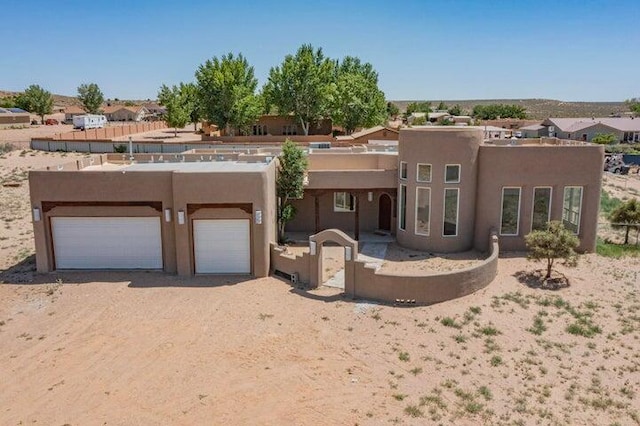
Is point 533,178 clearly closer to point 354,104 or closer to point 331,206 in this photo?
point 331,206

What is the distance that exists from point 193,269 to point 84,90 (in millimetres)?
92704

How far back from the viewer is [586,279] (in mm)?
18391

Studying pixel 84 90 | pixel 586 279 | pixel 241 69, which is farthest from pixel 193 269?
pixel 84 90

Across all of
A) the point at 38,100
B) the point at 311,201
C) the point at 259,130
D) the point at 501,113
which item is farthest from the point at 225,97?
the point at 501,113

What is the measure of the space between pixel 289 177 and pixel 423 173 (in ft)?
18.7

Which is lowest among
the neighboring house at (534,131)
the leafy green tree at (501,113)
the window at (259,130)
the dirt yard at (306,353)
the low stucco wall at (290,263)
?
the dirt yard at (306,353)

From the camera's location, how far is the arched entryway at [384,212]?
81.0 feet

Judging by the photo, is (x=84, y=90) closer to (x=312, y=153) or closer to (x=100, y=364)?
(x=312, y=153)

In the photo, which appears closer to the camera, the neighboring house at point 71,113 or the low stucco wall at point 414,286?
the low stucco wall at point 414,286

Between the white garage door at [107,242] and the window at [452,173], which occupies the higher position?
the window at [452,173]

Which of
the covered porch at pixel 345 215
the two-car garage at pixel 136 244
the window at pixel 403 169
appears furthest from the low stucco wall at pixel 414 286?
the covered porch at pixel 345 215

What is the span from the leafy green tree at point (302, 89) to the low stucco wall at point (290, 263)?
34.1m

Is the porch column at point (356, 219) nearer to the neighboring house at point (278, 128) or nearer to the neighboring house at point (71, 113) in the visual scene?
the neighboring house at point (278, 128)

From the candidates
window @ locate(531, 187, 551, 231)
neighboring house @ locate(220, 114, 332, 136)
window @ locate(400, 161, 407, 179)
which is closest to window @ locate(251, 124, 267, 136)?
neighboring house @ locate(220, 114, 332, 136)
